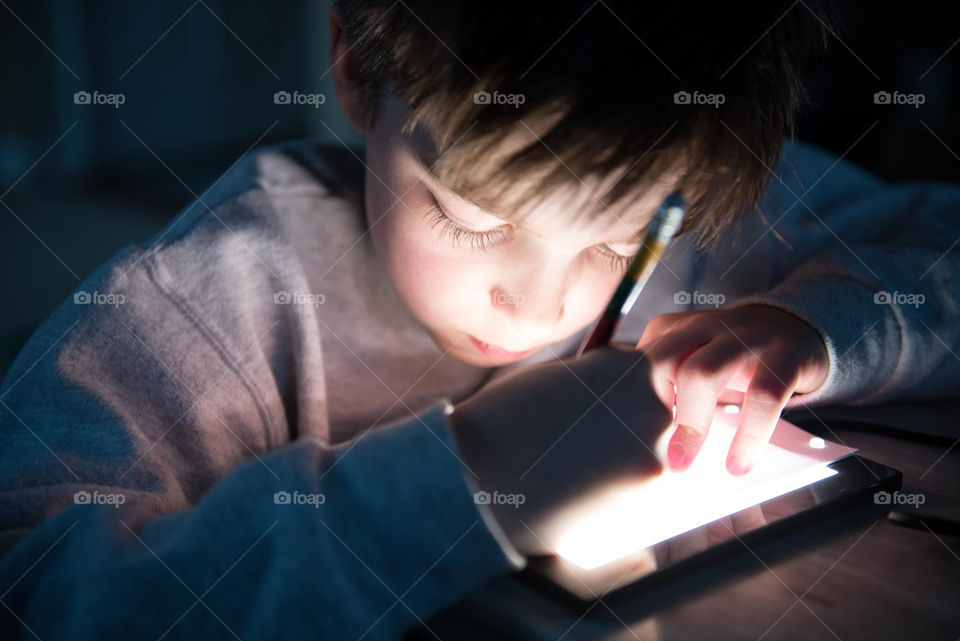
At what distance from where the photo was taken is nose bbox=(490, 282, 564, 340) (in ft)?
2.10

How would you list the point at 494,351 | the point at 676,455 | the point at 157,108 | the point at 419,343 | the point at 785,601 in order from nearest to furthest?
1. the point at 785,601
2. the point at 676,455
3. the point at 494,351
4. the point at 419,343
5. the point at 157,108

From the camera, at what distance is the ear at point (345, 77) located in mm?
695

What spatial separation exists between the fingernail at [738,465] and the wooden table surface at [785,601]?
0.06m

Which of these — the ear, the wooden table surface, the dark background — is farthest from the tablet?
the dark background

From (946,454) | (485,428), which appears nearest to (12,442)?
(485,428)

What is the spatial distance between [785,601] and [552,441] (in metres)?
0.16

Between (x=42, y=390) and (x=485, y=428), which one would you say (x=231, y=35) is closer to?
(x=42, y=390)

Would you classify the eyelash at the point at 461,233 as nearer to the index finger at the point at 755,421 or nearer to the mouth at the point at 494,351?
the mouth at the point at 494,351

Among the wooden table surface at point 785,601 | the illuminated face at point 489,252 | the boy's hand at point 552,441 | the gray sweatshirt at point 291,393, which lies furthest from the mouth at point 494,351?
the wooden table surface at point 785,601

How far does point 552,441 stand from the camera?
46 centimetres

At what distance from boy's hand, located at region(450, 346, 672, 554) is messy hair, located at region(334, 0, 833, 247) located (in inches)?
6.5

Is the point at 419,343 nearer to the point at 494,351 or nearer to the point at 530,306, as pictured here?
the point at 494,351

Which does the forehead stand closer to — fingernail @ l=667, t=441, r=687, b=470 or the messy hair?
the messy hair

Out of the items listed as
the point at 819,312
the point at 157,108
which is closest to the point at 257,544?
the point at 819,312
